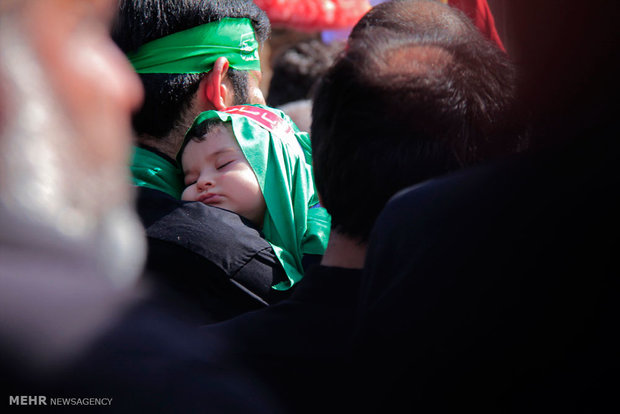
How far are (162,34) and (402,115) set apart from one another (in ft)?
3.88

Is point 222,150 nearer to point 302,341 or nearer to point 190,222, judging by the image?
point 190,222

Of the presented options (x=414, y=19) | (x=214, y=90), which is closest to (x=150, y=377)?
(x=414, y=19)

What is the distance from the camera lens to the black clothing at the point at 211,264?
183 centimetres

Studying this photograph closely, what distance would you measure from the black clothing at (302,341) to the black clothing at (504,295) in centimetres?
17

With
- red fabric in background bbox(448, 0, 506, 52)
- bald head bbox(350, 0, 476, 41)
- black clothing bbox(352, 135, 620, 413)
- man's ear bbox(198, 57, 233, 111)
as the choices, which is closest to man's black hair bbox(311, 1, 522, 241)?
bald head bbox(350, 0, 476, 41)

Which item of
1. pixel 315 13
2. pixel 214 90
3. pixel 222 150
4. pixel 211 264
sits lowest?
pixel 315 13

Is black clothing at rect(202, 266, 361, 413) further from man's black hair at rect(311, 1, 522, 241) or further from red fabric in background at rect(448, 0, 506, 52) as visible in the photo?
red fabric in background at rect(448, 0, 506, 52)

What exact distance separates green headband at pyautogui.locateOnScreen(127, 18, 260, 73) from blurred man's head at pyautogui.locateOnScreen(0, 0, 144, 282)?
56.5 inches

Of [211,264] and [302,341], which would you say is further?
[211,264]

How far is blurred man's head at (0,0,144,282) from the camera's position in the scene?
0.74m

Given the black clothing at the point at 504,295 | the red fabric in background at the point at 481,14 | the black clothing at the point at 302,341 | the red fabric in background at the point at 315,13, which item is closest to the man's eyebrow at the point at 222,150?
the red fabric in background at the point at 481,14

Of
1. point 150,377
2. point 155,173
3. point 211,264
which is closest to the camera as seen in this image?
point 150,377

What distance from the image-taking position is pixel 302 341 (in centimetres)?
128

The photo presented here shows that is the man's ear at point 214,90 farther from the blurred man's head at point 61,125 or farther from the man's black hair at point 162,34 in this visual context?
the blurred man's head at point 61,125
